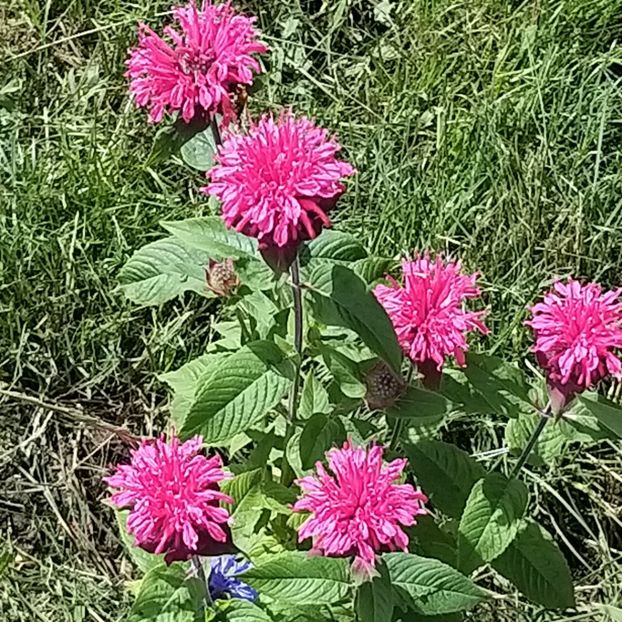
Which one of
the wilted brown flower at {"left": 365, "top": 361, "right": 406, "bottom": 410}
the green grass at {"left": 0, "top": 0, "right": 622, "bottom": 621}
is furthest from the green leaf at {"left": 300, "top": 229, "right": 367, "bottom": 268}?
the green grass at {"left": 0, "top": 0, "right": 622, "bottom": 621}

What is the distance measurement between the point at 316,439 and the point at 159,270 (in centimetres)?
24

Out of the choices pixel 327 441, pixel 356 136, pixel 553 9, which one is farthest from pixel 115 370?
pixel 553 9

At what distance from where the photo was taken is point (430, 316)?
1.03 meters

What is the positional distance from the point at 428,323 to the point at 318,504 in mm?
197

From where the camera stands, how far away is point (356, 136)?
72.9 inches

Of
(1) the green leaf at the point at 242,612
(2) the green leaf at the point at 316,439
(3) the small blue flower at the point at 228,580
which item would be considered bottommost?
(3) the small blue flower at the point at 228,580

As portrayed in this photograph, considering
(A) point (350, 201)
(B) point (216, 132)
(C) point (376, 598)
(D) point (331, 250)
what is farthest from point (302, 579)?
(A) point (350, 201)

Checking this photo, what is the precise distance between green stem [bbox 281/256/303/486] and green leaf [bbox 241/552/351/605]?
17cm

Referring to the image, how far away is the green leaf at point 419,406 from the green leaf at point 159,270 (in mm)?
241

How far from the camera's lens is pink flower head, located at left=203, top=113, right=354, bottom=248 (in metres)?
0.90

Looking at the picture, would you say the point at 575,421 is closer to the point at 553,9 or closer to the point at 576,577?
the point at 576,577

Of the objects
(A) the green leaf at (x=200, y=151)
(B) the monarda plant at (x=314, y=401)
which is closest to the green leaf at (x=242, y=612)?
(B) the monarda plant at (x=314, y=401)

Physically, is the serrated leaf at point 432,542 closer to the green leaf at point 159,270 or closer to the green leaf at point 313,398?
the green leaf at point 313,398

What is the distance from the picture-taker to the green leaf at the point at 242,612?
42.0 inches
